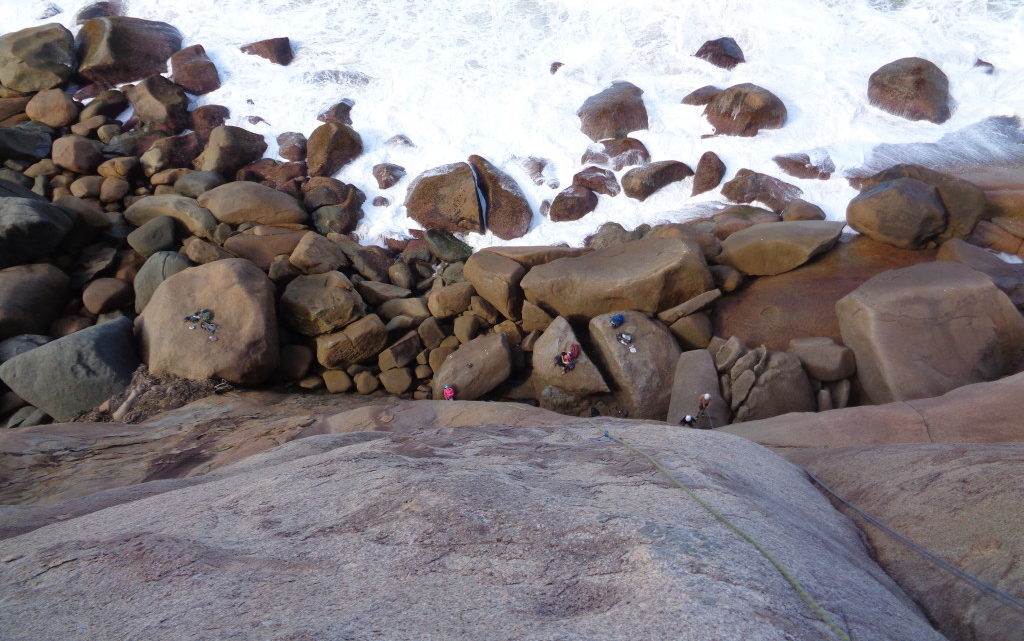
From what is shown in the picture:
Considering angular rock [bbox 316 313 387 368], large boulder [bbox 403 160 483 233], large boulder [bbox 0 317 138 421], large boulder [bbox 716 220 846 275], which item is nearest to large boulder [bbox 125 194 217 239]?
large boulder [bbox 0 317 138 421]

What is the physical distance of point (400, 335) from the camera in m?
6.38

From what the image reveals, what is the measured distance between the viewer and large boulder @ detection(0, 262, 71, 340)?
5.82 m

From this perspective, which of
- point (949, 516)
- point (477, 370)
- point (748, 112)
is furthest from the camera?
point (748, 112)

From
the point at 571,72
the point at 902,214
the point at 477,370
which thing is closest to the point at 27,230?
the point at 477,370

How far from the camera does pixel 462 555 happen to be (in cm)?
178

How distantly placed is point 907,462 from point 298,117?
8.03 m

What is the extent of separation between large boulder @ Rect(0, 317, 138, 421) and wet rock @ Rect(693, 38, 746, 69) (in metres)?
7.79

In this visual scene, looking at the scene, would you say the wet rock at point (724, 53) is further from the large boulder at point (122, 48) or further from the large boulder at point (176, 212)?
the large boulder at point (122, 48)

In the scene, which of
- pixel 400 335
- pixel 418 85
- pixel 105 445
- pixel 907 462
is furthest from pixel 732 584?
pixel 418 85

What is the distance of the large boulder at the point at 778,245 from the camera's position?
5824 mm

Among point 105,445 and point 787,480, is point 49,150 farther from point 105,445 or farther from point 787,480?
point 787,480

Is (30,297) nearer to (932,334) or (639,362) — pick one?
(639,362)

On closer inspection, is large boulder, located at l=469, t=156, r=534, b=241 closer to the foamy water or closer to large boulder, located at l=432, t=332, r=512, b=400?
the foamy water

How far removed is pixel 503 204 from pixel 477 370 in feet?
7.91
